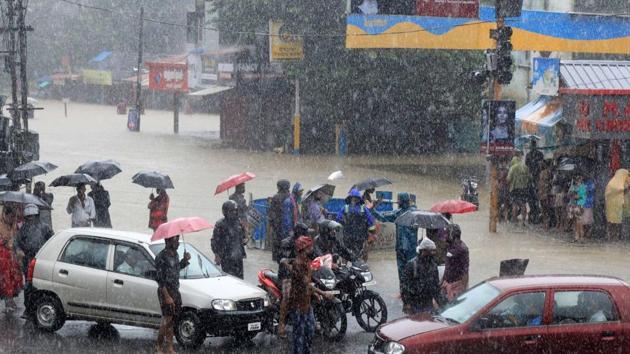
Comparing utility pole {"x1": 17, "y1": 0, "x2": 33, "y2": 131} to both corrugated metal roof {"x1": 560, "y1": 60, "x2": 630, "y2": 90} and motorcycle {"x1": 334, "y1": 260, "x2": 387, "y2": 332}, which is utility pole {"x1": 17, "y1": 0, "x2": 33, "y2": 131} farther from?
corrugated metal roof {"x1": 560, "y1": 60, "x2": 630, "y2": 90}

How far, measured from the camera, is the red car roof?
35.0ft

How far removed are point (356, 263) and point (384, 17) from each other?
2038 cm

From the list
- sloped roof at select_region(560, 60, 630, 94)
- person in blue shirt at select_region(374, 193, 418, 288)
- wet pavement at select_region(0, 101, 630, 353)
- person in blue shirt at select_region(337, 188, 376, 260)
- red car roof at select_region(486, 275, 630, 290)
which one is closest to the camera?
red car roof at select_region(486, 275, 630, 290)

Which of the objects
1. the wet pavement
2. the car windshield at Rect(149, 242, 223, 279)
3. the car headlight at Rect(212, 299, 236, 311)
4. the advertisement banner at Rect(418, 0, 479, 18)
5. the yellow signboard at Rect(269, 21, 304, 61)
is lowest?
the wet pavement

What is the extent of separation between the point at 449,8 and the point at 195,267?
14551mm

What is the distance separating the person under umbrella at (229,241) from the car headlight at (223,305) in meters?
2.83

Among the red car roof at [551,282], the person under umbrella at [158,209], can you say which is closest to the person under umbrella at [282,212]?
the person under umbrella at [158,209]

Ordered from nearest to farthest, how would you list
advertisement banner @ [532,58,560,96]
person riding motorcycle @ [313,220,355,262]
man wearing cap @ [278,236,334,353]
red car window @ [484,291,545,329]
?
red car window @ [484,291,545,329] < man wearing cap @ [278,236,334,353] < person riding motorcycle @ [313,220,355,262] < advertisement banner @ [532,58,560,96]

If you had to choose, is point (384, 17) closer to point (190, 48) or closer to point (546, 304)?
point (546, 304)

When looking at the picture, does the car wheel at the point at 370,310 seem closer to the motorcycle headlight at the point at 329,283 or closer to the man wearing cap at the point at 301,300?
the motorcycle headlight at the point at 329,283

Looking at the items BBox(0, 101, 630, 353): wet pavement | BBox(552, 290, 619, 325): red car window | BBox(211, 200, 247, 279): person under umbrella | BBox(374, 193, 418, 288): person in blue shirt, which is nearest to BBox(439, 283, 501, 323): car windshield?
BBox(552, 290, 619, 325): red car window

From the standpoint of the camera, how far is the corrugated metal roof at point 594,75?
24.6 metres

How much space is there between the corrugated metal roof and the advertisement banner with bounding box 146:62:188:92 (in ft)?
113

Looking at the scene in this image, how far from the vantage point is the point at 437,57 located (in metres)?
40.6
